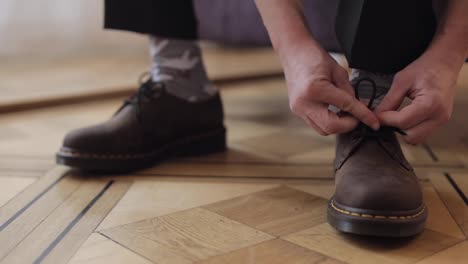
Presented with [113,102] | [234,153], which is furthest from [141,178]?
[113,102]

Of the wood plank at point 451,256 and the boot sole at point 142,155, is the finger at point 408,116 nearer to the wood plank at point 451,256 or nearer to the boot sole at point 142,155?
the wood plank at point 451,256

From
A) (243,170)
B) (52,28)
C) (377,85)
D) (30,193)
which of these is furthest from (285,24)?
(52,28)

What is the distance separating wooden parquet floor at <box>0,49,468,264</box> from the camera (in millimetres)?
459

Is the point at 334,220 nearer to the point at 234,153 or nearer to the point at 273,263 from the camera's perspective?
the point at 273,263

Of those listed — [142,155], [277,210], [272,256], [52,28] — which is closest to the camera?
[272,256]

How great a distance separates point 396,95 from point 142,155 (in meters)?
0.34

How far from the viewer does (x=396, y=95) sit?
517 mm

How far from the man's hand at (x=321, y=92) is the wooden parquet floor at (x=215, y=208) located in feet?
0.33

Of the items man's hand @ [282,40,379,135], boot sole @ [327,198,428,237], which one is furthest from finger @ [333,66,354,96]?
boot sole @ [327,198,428,237]

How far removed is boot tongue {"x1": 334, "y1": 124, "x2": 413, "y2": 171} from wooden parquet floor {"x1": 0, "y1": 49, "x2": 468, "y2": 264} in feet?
0.20

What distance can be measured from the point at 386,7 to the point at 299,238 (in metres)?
0.23

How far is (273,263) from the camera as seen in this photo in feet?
1.43

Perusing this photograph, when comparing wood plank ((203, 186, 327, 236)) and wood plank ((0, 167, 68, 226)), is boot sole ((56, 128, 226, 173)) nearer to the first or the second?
wood plank ((0, 167, 68, 226))

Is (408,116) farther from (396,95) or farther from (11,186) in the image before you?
(11,186)
